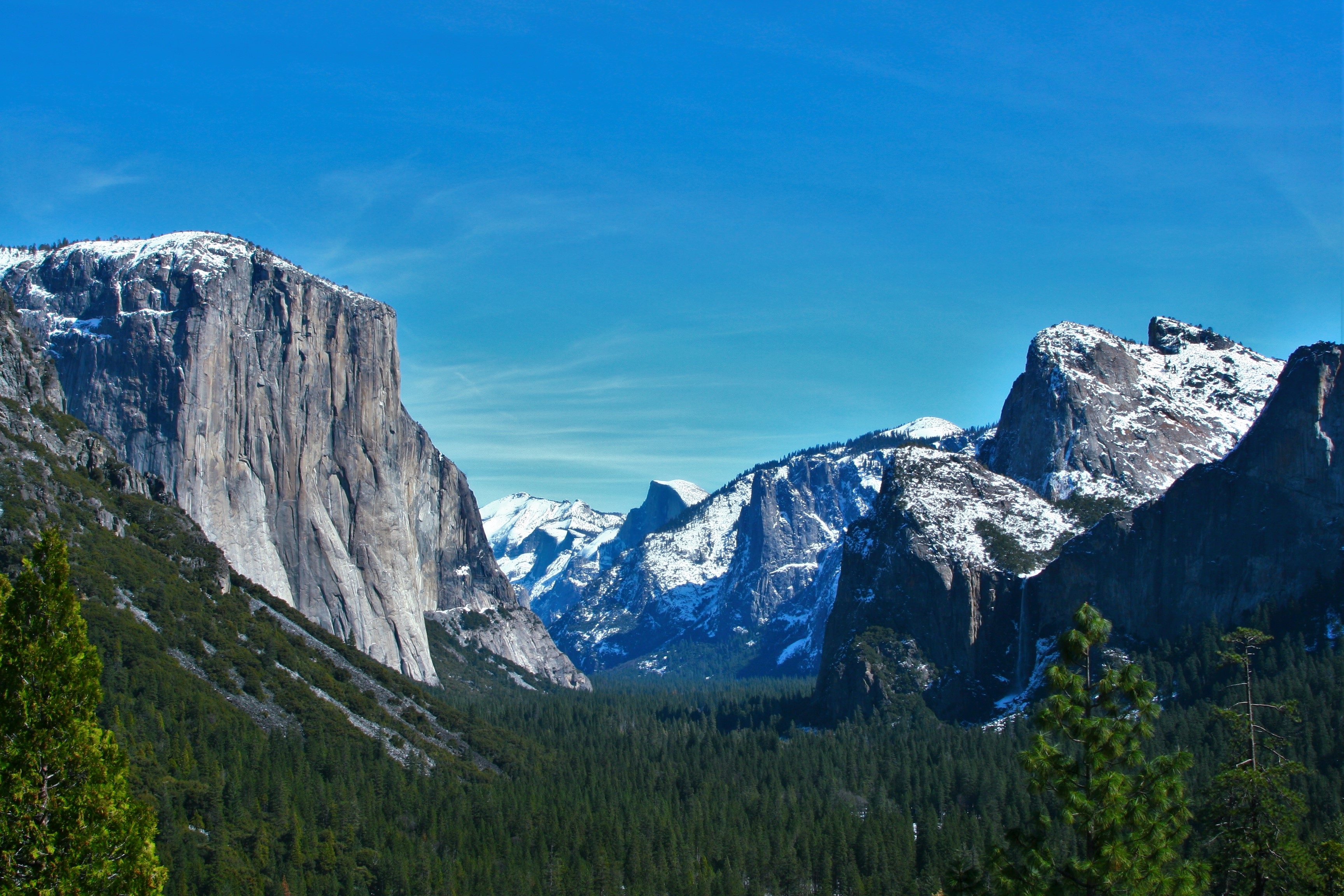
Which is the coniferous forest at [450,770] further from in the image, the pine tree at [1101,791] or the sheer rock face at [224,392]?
the sheer rock face at [224,392]

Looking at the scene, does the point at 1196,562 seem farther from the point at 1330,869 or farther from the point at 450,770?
the point at 1330,869

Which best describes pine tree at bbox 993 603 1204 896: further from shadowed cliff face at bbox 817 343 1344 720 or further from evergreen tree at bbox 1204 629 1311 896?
shadowed cliff face at bbox 817 343 1344 720

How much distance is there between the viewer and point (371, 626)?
19650 cm

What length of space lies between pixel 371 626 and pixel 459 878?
111053mm

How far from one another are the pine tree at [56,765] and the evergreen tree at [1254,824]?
30172mm

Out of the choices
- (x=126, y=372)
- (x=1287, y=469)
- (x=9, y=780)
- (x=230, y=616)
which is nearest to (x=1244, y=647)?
(x=9, y=780)

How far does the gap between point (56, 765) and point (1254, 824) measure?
109 feet

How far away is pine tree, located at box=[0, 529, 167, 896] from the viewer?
2605cm

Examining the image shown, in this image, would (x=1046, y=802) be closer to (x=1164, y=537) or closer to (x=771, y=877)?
(x=771, y=877)

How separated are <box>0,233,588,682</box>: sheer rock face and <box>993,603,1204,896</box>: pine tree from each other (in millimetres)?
157317

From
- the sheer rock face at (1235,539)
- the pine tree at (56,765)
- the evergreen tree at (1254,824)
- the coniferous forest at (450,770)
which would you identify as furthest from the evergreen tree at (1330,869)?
the sheer rock face at (1235,539)

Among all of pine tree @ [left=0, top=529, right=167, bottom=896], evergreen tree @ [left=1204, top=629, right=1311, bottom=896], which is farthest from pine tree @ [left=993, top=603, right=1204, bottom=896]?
pine tree @ [left=0, top=529, right=167, bottom=896]

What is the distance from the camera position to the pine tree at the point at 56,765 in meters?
26.0

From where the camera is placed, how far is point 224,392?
178875 mm
